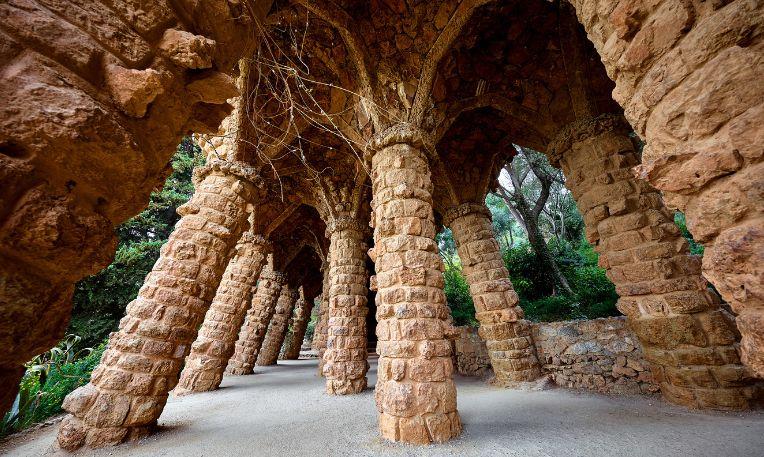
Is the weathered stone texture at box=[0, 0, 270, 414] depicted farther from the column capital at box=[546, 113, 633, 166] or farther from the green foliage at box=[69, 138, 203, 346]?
the green foliage at box=[69, 138, 203, 346]

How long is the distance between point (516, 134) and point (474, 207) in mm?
2068

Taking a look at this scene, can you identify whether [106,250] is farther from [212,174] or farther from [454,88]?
[454,88]

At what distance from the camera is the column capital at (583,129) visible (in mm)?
4242

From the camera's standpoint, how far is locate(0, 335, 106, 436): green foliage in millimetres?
3965

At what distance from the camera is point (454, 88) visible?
5680 millimetres

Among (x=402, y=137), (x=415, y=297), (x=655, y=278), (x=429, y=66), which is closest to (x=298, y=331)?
(x=415, y=297)

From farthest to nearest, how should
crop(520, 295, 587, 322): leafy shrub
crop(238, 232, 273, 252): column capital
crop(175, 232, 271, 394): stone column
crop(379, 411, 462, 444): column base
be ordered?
crop(520, 295, 587, 322): leafy shrub < crop(238, 232, 273, 252): column capital < crop(175, 232, 271, 394): stone column < crop(379, 411, 462, 444): column base

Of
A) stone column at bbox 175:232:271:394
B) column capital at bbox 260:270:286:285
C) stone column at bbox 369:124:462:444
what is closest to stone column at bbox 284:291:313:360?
column capital at bbox 260:270:286:285

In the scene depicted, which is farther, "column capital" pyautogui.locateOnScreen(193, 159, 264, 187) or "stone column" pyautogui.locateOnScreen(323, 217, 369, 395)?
"stone column" pyautogui.locateOnScreen(323, 217, 369, 395)

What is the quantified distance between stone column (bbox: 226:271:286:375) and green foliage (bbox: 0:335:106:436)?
11.2 feet

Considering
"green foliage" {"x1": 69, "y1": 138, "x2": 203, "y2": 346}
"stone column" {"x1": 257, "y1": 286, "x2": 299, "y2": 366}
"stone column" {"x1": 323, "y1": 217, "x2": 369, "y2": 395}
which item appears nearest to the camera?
"stone column" {"x1": 323, "y1": 217, "x2": 369, "y2": 395}

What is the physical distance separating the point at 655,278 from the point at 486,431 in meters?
2.83

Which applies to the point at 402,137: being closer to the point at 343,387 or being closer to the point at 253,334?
the point at 343,387

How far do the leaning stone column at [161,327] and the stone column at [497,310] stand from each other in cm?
472
